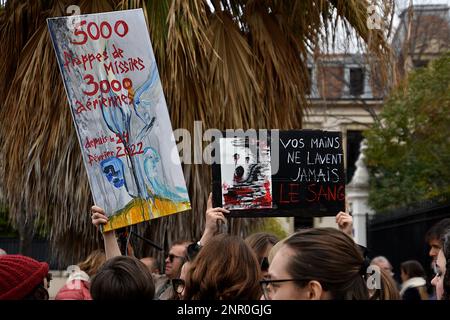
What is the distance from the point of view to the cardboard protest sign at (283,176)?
5.84 metres

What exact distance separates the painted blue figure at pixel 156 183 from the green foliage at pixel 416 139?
40.5 feet

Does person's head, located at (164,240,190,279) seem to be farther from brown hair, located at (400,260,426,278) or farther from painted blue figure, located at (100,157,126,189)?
brown hair, located at (400,260,426,278)

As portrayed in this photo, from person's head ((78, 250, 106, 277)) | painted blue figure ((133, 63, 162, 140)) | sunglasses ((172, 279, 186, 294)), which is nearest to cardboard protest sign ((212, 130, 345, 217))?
painted blue figure ((133, 63, 162, 140))

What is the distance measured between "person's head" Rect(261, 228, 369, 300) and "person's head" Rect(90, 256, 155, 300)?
87 centimetres

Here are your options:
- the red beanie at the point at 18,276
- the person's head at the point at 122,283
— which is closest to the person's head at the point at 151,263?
the person's head at the point at 122,283

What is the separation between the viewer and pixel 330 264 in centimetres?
304

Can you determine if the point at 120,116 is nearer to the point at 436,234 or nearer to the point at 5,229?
the point at 436,234

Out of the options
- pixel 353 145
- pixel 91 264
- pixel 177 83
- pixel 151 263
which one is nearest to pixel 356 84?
pixel 353 145

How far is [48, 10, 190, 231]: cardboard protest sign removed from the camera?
5824mm

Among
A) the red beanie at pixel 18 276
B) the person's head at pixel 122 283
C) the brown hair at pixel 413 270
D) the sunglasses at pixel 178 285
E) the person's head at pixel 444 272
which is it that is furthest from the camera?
the brown hair at pixel 413 270

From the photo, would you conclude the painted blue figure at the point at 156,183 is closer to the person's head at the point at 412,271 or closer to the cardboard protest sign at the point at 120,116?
the cardboard protest sign at the point at 120,116
